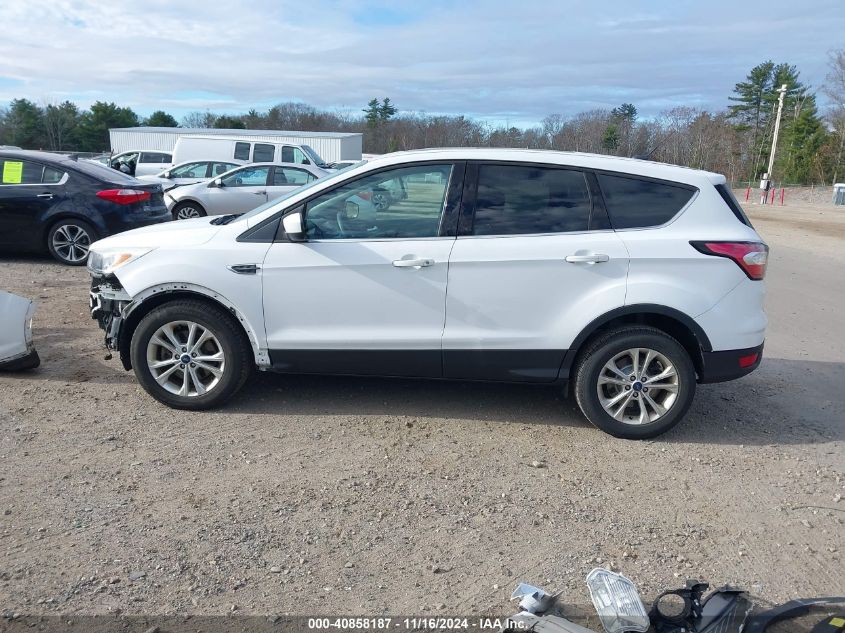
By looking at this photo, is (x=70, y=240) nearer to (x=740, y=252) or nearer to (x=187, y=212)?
(x=187, y=212)

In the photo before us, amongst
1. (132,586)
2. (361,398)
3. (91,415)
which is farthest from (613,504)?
(91,415)

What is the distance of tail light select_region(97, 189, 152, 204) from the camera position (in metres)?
9.76

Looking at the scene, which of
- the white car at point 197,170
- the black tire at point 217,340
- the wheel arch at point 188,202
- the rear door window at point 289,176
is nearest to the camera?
the black tire at point 217,340

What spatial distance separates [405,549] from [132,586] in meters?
1.23

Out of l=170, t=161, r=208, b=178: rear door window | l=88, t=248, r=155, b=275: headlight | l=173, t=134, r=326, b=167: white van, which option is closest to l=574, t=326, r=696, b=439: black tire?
l=88, t=248, r=155, b=275: headlight

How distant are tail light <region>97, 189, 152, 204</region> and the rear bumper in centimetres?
807

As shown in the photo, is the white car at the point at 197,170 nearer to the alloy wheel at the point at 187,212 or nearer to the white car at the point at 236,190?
the white car at the point at 236,190

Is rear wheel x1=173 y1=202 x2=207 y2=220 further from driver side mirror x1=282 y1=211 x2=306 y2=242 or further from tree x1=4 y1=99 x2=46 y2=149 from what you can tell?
tree x1=4 y1=99 x2=46 y2=149

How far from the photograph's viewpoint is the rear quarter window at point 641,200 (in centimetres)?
473

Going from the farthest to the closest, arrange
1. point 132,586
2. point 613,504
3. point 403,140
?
point 403,140, point 613,504, point 132,586

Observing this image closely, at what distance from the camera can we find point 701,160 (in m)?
53.8

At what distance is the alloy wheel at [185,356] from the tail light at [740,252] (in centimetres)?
327

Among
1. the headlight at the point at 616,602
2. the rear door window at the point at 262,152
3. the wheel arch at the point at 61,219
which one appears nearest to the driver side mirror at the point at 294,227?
the headlight at the point at 616,602

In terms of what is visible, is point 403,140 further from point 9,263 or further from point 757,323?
point 757,323
